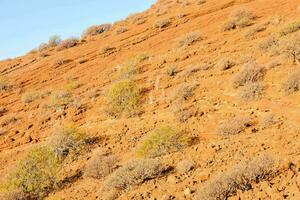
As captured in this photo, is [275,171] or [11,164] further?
[11,164]

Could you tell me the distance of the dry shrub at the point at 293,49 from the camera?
16.3 meters

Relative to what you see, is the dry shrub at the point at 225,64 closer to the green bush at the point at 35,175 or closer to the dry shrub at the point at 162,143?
the dry shrub at the point at 162,143

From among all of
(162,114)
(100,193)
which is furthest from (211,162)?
(162,114)

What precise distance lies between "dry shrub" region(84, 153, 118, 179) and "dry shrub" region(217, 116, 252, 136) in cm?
318

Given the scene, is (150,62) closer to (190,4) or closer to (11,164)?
(11,164)

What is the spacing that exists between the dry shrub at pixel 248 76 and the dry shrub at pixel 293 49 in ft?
3.94

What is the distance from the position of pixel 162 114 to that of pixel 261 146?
553 centimetres

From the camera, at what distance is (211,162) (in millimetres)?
11320

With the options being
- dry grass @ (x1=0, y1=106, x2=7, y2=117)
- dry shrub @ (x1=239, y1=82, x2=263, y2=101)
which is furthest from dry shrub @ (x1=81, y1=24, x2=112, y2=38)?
dry shrub @ (x1=239, y1=82, x2=263, y2=101)

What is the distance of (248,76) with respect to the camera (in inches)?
642

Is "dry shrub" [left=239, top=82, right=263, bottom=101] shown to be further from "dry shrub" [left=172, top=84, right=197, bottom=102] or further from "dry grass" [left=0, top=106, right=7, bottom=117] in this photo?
"dry grass" [left=0, top=106, right=7, bottom=117]

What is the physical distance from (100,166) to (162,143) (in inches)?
74.6

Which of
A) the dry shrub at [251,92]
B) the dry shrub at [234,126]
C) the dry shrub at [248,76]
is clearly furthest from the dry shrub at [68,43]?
the dry shrub at [234,126]

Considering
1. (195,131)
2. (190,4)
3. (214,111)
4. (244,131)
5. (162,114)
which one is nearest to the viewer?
(244,131)
